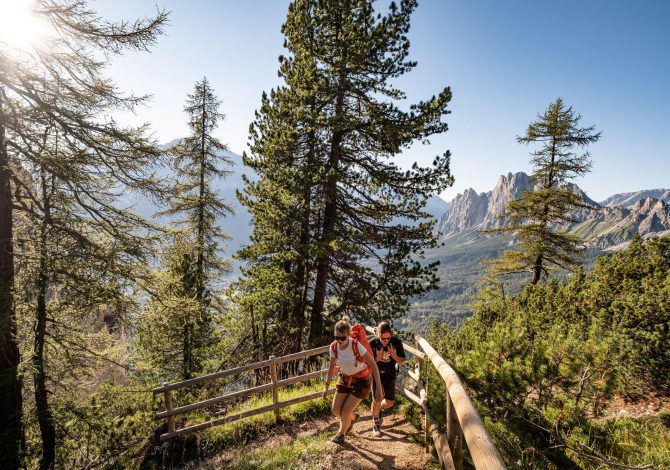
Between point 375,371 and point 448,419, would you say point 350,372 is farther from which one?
point 448,419

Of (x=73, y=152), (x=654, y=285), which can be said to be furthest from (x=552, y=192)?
(x=73, y=152)

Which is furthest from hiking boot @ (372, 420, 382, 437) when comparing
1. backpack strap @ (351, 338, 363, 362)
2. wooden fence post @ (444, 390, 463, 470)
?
wooden fence post @ (444, 390, 463, 470)

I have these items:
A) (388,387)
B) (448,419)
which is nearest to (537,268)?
(388,387)

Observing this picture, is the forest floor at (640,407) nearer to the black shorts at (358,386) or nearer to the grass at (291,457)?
the black shorts at (358,386)

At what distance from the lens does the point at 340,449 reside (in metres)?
5.34

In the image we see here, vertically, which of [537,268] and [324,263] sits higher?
[324,263]

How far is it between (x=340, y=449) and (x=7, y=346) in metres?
7.25

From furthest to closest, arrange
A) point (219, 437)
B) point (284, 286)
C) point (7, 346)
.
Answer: point (284, 286) < point (219, 437) < point (7, 346)

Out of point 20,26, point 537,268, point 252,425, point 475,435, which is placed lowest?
point 252,425

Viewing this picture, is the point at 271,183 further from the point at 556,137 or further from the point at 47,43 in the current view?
the point at 556,137

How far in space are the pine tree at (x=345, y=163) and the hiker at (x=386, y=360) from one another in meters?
4.25

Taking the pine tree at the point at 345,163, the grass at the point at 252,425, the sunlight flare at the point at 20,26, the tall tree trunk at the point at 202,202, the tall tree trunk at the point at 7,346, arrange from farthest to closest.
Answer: the tall tree trunk at the point at 202,202 → the pine tree at the point at 345,163 → the grass at the point at 252,425 → the tall tree trunk at the point at 7,346 → the sunlight flare at the point at 20,26

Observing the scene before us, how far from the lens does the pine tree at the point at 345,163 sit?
10445mm

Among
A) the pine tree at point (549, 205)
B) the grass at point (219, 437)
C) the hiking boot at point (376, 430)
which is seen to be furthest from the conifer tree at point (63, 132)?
the pine tree at point (549, 205)
